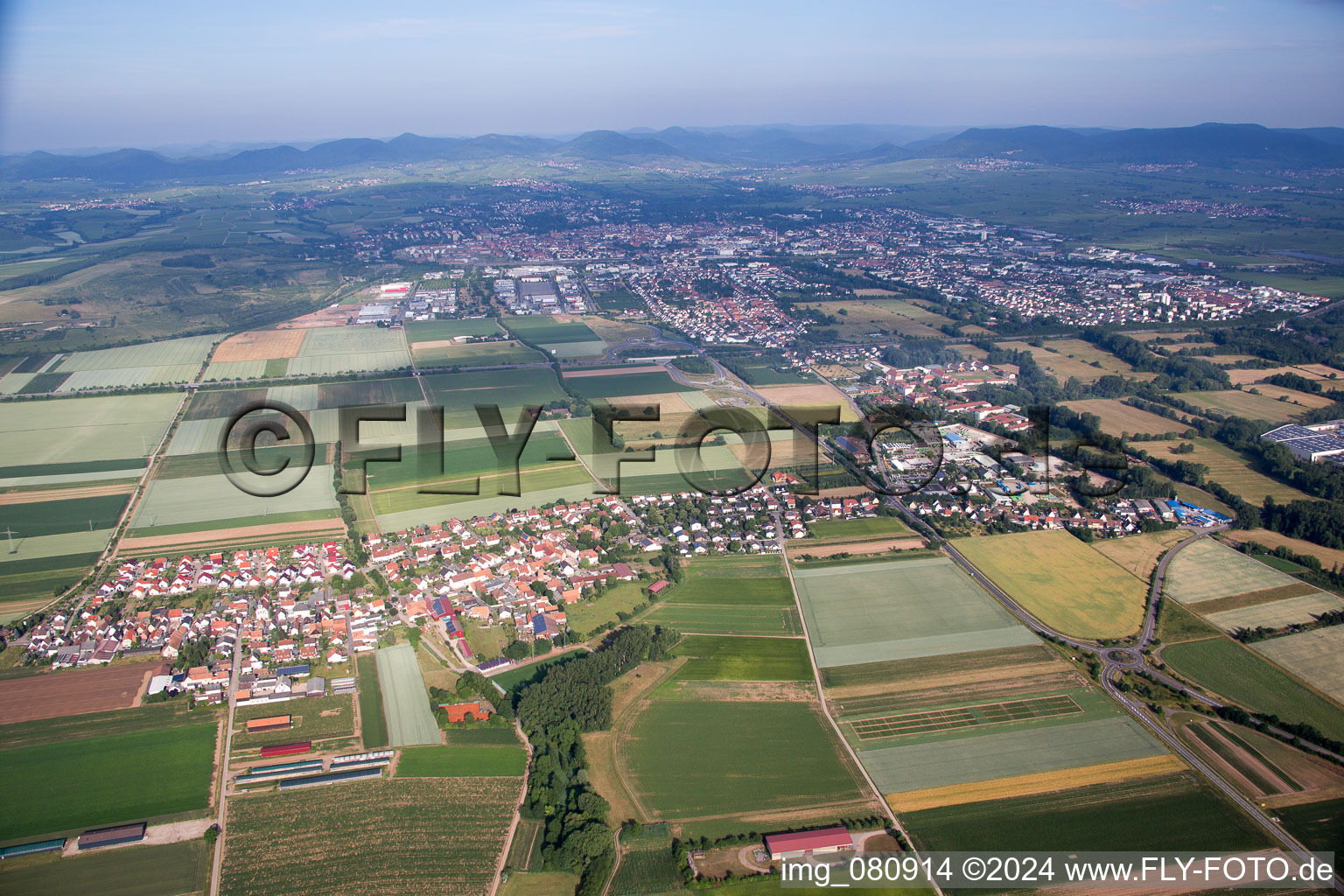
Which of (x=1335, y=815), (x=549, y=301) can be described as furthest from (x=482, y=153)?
(x=1335, y=815)

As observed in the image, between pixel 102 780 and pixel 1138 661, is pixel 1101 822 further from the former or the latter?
pixel 102 780

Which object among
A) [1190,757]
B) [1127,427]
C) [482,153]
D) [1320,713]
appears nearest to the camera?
[1190,757]

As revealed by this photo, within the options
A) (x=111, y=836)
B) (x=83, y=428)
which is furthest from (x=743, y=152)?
(x=111, y=836)

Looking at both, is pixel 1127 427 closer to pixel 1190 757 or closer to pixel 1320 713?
pixel 1320 713

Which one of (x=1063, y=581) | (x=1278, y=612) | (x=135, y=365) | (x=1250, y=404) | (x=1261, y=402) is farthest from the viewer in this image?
(x=135, y=365)

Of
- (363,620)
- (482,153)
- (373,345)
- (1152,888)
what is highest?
(482,153)
